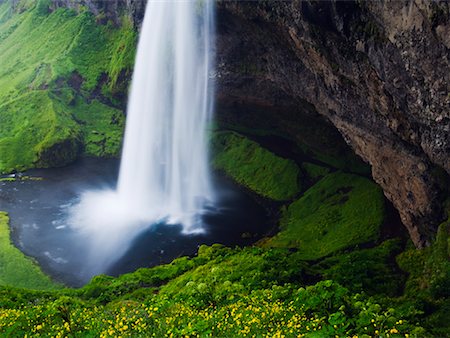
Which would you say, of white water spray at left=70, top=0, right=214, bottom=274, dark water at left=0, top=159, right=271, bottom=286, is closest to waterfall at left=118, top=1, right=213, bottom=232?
white water spray at left=70, top=0, right=214, bottom=274

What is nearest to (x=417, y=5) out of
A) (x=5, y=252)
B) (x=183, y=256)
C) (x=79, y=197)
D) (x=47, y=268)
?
(x=183, y=256)

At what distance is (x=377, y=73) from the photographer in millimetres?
26781

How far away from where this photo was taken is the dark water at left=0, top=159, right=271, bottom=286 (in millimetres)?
39000

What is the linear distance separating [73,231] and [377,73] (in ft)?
106

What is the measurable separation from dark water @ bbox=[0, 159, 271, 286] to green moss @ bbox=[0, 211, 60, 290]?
0.84m

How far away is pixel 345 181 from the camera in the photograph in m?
45.7

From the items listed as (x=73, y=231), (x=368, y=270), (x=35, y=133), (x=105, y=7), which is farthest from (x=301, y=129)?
(x=105, y=7)

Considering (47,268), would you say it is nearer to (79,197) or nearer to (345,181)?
(79,197)

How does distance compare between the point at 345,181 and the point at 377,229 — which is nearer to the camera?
the point at 377,229

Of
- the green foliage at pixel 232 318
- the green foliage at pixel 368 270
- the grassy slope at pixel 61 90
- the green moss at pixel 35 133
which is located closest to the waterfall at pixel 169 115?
the grassy slope at pixel 61 90

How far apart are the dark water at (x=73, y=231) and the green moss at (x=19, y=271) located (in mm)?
842

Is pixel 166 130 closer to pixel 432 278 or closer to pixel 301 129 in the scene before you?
pixel 301 129

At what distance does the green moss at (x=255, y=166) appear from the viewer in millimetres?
51062

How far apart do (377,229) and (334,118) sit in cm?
1032
